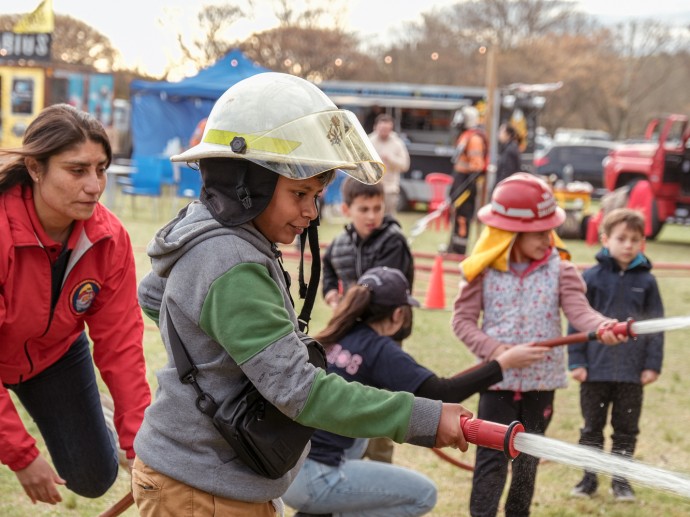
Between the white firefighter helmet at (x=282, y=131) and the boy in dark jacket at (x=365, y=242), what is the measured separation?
301 centimetres

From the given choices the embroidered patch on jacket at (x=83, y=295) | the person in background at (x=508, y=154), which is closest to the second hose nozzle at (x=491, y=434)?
the embroidered patch on jacket at (x=83, y=295)

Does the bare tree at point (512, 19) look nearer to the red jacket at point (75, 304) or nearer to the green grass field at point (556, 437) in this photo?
the green grass field at point (556, 437)

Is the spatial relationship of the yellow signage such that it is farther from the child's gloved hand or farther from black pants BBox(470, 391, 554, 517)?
the child's gloved hand

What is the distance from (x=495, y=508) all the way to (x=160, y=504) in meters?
2.15

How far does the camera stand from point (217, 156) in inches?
91.7

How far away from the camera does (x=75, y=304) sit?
12.1ft

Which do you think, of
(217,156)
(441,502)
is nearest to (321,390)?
(217,156)

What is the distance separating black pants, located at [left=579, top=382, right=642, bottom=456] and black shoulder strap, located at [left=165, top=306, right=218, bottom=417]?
3.27 m

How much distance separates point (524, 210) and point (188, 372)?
2.39m

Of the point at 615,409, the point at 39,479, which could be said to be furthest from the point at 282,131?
the point at 615,409

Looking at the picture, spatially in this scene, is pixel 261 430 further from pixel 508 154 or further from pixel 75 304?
pixel 508 154

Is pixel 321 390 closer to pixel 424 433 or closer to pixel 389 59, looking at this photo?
pixel 424 433

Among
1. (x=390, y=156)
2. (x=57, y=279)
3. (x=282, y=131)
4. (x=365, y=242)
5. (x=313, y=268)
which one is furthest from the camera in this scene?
(x=390, y=156)

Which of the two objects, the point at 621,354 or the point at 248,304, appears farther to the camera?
the point at 621,354
